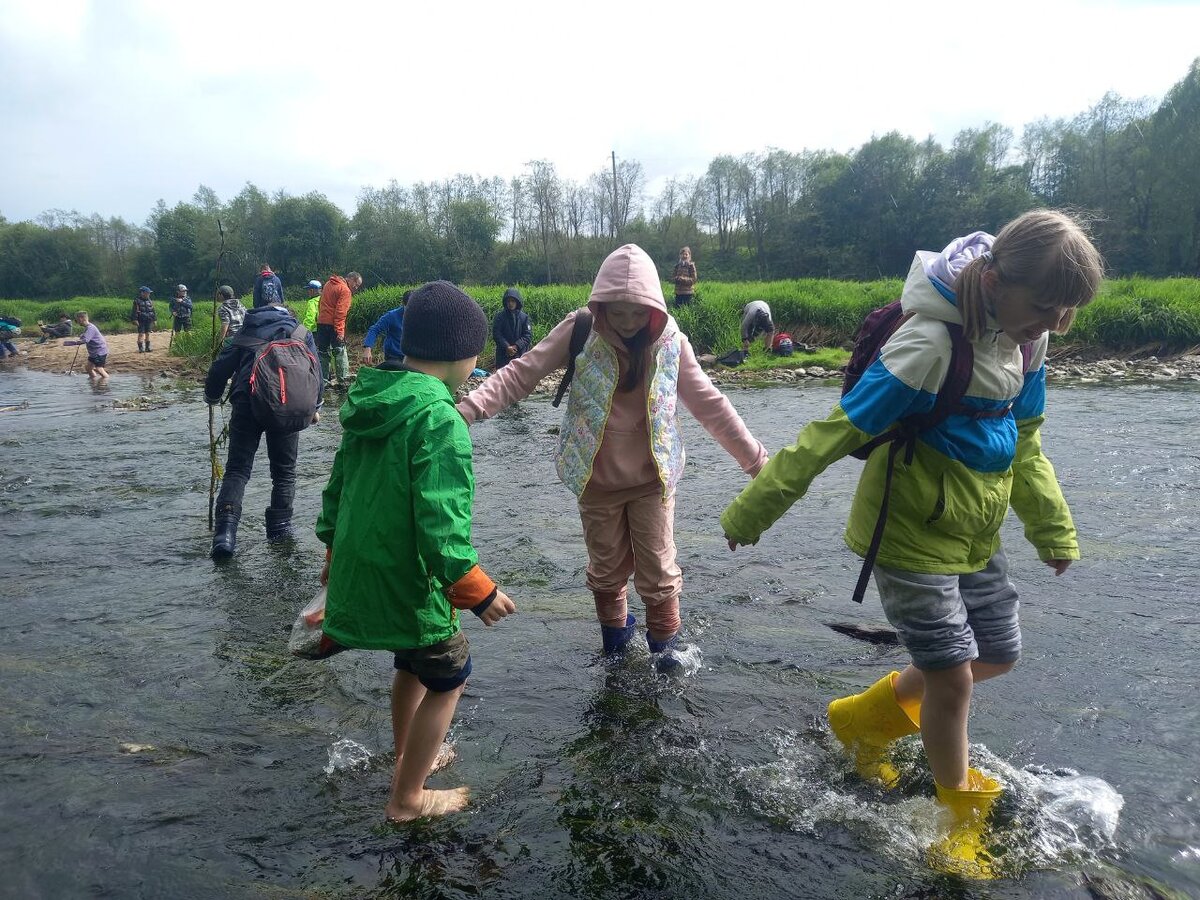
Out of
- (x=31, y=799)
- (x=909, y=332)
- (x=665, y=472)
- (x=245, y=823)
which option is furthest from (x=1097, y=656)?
(x=31, y=799)

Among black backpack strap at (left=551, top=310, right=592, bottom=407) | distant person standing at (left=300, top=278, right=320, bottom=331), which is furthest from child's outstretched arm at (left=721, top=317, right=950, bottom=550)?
distant person standing at (left=300, top=278, right=320, bottom=331)

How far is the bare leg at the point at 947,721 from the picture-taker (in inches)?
101

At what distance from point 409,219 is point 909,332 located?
5108cm

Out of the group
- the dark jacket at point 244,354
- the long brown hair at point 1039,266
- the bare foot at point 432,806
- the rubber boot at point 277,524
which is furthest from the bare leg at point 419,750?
the rubber boot at point 277,524

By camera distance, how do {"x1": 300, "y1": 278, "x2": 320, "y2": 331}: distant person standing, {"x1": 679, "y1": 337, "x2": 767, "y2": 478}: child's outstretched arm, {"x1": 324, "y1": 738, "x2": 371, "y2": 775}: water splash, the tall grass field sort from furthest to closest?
the tall grass field < {"x1": 300, "y1": 278, "x2": 320, "y2": 331}: distant person standing < {"x1": 679, "y1": 337, "x2": 767, "y2": 478}: child's outstretched arm < {"x1": 324, "y1": 738, "x2": 371, "y2": 775}: water splash

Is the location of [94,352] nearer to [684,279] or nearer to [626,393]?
[684,279]

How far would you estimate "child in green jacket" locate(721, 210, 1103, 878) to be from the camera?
2328 millimetres

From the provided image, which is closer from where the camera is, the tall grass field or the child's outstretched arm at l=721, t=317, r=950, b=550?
the child's outstretched arm at l=721, t=317, r=950, b=550

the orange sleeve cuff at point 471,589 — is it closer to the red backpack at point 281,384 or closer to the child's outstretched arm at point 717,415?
the child's outstretched arm at point 717,415

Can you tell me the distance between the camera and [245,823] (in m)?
2.90

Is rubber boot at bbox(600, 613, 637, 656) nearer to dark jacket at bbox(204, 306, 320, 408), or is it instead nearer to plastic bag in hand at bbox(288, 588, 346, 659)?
plastic bag in hand at bbox(288, 588, 346, 659)

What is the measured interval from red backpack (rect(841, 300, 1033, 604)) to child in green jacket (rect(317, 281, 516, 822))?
3.83ft

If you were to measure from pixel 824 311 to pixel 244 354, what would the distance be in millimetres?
18146

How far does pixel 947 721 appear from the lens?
2611 mm
